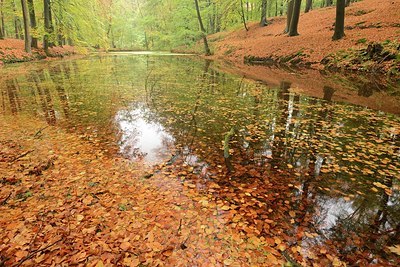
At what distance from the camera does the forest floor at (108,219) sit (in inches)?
105

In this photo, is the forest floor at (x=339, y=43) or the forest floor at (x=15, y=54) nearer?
the forest floor at (x=339, y=43)

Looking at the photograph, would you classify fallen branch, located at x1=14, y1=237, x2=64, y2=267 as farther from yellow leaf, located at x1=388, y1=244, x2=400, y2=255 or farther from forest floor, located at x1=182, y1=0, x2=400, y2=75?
forest floor, located at x1=182, y1=0, x2=400, y2=75

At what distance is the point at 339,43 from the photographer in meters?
16.4

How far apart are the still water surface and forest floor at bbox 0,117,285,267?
0.42 metres

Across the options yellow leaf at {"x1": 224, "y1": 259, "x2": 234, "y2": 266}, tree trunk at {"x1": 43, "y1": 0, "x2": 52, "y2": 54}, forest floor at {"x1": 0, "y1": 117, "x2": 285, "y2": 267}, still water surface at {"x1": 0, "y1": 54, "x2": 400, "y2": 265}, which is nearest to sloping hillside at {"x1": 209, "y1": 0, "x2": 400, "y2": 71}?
still water surface at {"x1": 0, "y1": 54, "x2": 400, "y2": 265}

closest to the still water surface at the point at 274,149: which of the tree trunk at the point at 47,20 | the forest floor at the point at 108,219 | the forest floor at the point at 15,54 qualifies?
the forest floor at the point at 108,219

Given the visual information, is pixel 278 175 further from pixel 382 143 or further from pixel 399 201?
pixel 382 143

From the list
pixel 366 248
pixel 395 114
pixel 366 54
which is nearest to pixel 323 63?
pixel 366 54

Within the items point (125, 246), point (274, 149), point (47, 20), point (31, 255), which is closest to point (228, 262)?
point (125, 246)

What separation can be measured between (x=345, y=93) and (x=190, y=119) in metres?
7.18

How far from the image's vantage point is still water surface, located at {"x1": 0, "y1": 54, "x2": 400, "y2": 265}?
319 cm

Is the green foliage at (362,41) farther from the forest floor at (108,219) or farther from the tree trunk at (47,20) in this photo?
the tree trunk at (47,20)

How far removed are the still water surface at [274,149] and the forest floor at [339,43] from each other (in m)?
5.89

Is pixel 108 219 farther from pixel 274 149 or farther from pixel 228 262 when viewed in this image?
pixel 274 149
